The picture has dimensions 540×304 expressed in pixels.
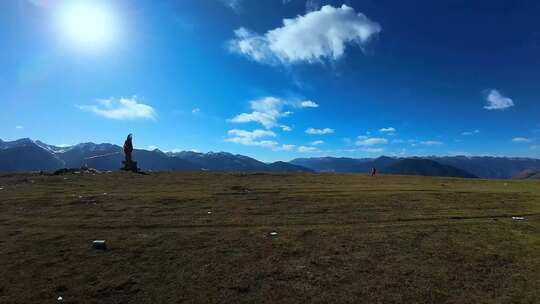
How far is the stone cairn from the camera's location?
69.5m

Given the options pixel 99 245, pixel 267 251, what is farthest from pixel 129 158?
pixel 267 251

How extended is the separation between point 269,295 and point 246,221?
35.0 feet

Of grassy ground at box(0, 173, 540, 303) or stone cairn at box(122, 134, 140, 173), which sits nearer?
grassy ground at box(0, 173, 540, 303)

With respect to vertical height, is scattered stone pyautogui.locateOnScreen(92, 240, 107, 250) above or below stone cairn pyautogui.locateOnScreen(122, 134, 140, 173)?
below

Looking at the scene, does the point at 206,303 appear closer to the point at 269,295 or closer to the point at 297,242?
the point at 269,295

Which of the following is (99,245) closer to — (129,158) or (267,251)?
(267,251)

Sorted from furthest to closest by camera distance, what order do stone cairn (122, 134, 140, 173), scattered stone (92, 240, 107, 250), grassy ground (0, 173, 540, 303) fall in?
stone cairn (122, 134, 140, 173) → scattered stone (92, 240, 107, 250) → grassy ground (0, 173, 540, 303)

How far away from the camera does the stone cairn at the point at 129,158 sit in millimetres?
69488

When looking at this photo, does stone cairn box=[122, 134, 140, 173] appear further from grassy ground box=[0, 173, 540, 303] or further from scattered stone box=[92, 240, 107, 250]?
scattered stone box=[92, 240, 107, 250]

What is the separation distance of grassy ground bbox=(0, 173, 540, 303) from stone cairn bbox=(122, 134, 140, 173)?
3829cm

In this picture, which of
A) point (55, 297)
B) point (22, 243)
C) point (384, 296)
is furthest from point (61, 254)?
point (384, 296)

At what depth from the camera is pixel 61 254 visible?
17.4 meters

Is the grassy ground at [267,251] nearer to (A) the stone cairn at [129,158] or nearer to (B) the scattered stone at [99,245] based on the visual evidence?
(B) the scattered stone at [99,245]

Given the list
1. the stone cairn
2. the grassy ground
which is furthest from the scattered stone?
the stone cairn
